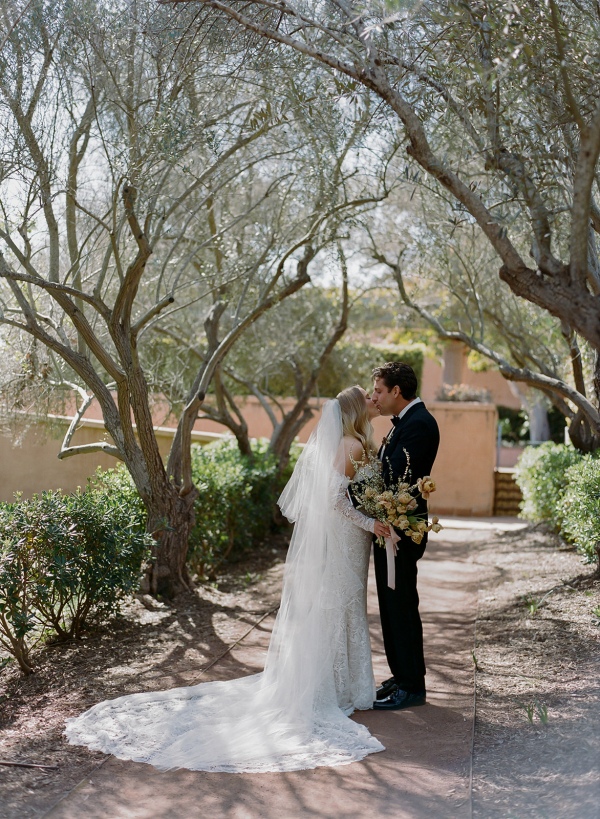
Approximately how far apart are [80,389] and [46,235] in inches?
60.4

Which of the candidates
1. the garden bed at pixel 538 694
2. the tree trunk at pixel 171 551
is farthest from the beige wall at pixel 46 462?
the garden bed at pixel 538 694

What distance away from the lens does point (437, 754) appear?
12.6ft

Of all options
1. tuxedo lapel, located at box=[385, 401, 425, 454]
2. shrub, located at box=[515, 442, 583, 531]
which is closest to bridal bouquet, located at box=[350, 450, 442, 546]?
tuxedo lapel, located at box=[385, 401, 425, 454]

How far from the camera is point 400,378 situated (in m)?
4.84

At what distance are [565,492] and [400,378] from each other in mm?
4560

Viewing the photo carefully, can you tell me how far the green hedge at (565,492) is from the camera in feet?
21.1

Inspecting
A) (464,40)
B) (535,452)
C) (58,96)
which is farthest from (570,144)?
(535,452)

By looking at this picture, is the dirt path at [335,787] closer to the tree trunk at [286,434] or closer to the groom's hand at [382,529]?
the groom's hand at [382,529]

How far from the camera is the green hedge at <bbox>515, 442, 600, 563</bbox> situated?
6.43m

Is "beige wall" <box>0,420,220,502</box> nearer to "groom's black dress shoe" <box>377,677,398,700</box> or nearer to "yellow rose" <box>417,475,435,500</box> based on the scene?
"groom's black dress shoe" <box>377,677,398,700</box>

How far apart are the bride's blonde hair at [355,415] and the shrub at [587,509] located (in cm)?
248

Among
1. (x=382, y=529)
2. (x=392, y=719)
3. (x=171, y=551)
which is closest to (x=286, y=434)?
(x=171, y=551)

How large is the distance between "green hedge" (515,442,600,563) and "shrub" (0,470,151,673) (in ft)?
12.5

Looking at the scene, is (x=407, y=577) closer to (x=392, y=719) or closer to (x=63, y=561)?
(x=392, y=719)
